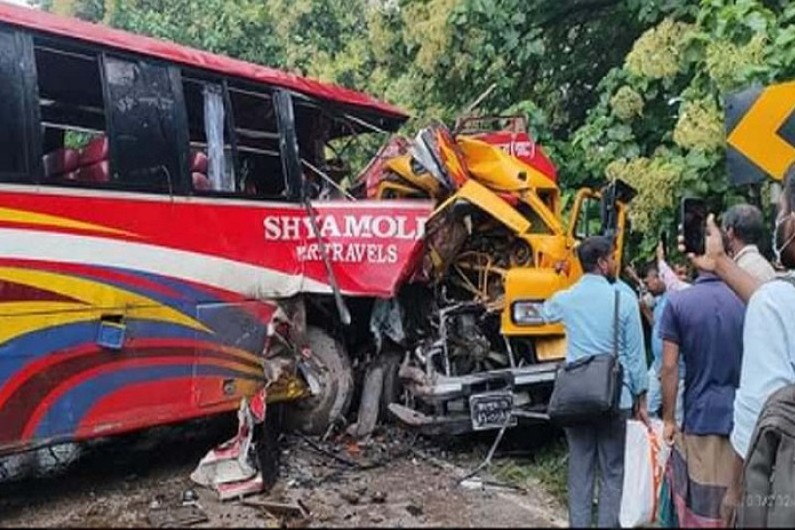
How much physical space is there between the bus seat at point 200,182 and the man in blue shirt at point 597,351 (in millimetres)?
2670

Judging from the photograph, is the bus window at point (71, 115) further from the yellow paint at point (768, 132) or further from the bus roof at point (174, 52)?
the yellow paint at point (768, 132)

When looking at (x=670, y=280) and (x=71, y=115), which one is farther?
(x=670, y=280)

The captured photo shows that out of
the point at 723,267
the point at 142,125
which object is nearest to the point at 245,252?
the point at 142,125

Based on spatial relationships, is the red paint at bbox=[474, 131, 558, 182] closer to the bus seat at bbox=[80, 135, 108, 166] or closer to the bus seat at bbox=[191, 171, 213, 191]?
the bus seat at bbox=[191, 171, 213, 191]

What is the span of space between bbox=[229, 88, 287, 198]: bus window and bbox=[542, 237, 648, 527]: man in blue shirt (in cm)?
271

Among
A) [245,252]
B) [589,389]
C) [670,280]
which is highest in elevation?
[245,252]

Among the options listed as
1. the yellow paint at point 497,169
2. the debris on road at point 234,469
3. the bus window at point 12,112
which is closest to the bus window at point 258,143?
the yellow paint at point 497,169

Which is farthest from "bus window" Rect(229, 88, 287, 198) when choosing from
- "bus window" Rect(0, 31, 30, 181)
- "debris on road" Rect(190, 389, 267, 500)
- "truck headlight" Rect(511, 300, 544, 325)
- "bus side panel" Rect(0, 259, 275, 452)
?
"truck headlight" Rect(511, 300, 544, 325)

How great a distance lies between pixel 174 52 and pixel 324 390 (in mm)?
2790

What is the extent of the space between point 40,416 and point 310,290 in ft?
7.33

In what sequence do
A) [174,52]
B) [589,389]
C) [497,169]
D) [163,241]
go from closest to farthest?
[589,389] < [163,241] < [174,52] < [497,169]

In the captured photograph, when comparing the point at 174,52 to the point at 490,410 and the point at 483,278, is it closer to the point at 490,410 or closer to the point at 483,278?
the point at 483,278

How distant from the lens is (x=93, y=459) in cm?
657

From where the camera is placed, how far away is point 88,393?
5.19m
